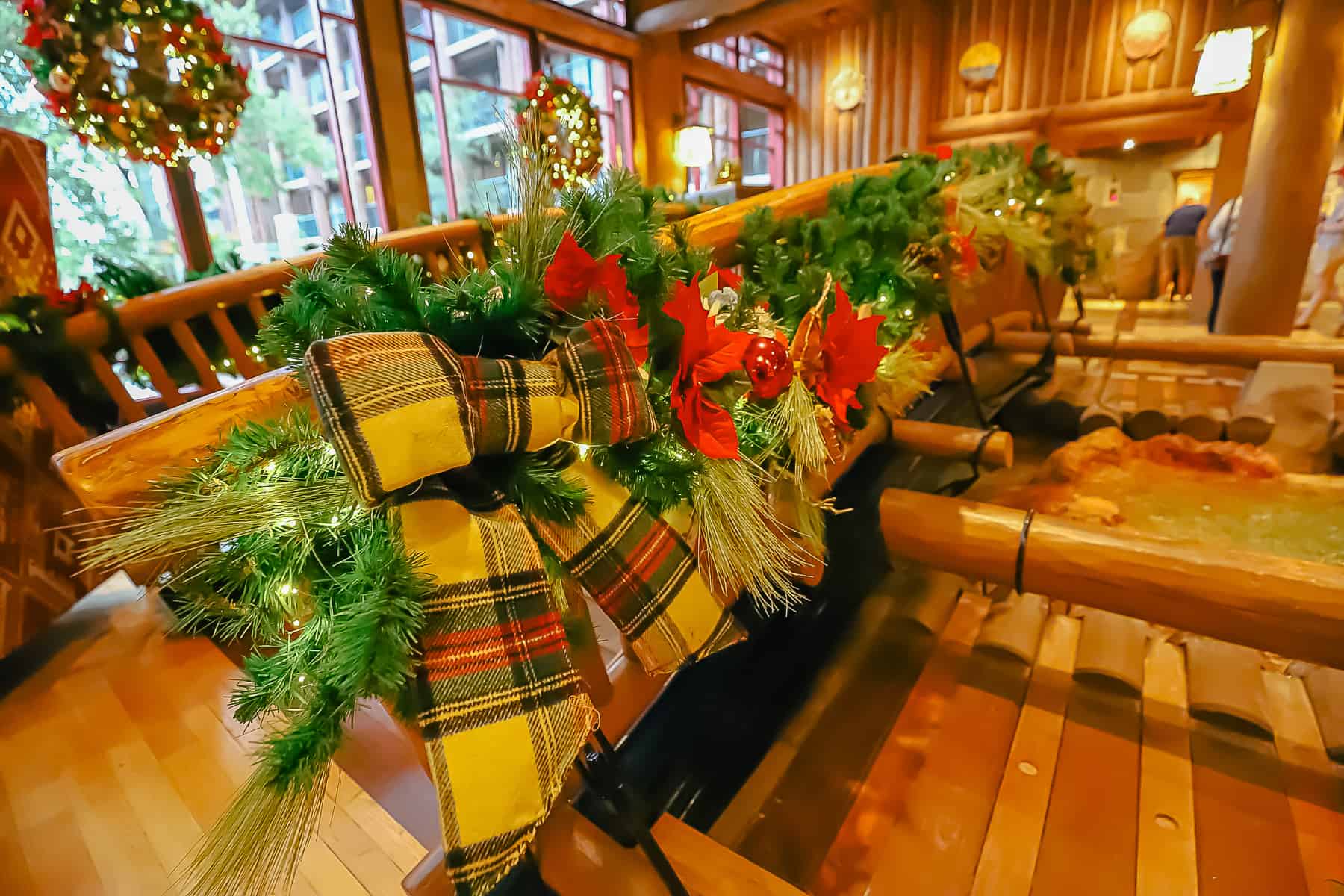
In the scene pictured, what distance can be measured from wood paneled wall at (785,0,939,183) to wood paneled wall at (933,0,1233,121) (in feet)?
1.28

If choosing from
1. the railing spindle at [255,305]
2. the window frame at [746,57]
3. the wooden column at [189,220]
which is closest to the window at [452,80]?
the wooden column at [189,220]

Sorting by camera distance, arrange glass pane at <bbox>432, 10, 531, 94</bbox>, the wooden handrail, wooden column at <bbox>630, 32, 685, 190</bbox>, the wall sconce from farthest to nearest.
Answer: wooden column at <bbox>630, 32, 685, 190</bbox>
the wall sconce
glass pane at <bbox>432, 10, 531, 94</bbox>
the wooden handrail

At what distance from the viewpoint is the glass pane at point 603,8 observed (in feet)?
21.3

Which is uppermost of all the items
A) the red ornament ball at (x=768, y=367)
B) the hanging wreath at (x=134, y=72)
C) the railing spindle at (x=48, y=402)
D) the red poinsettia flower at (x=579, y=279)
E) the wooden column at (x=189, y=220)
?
the hanging wreath at (x=134, y=72)

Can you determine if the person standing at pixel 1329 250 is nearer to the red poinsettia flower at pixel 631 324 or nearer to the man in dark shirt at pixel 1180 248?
the man in dark shirt at pixel 1180 248

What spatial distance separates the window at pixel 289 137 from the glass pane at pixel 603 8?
2.59m

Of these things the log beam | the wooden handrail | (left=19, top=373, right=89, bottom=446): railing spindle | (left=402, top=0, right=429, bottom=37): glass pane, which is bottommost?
the log beam

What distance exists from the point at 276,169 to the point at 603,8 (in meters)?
4.08

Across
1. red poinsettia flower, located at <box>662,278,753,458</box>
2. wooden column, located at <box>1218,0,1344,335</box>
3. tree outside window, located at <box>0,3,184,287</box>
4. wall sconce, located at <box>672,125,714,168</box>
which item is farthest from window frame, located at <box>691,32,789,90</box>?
red poinsettia flower, located at <box>662,278,753,458</box>

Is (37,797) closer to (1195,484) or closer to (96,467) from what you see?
(96,467)

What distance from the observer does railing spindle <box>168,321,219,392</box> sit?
1.47 m

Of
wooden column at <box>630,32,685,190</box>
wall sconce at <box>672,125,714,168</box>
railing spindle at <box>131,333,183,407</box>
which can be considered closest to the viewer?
railing spindle at <box>131,333,183,407</box>

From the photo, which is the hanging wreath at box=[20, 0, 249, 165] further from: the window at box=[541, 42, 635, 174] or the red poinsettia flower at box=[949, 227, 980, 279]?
the window at box=[541, 42, 635, 174]

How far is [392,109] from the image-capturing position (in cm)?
500
